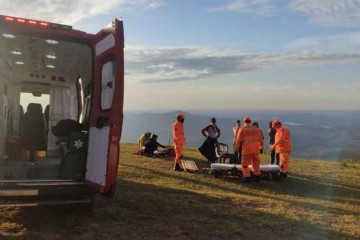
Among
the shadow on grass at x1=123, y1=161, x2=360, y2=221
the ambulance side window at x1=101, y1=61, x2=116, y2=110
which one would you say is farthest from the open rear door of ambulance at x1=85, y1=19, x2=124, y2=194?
the shadow on grass at x1=123, y1=161, x2=360, y2=221

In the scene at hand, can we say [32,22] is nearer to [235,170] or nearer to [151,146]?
[235,170]

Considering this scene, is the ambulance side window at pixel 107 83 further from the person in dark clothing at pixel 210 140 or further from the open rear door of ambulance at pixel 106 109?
the person in dark clothing at pixel 210 140

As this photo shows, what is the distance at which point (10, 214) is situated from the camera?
7.07 metres

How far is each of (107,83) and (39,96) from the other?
6.12 metres

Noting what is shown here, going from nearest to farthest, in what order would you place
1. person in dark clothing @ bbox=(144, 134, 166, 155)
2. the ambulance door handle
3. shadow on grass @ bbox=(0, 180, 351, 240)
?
the ambulance door handle, shadow on grass @ bbox=(0, 180, 351, 240), person in dark clothing @ bbox=(144, 134, 166, 155)

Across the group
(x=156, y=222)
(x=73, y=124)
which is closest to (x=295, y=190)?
(x=156, y=222)

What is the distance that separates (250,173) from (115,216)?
6.29 metres

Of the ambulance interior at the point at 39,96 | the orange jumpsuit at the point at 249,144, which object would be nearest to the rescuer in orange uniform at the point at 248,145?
the orange jumpsuit at the point at 249,144

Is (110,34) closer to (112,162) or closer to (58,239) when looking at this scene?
(112,162)

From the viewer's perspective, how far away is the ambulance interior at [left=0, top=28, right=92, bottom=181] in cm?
750

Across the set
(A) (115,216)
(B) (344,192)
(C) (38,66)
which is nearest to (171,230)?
(A) (115,216)

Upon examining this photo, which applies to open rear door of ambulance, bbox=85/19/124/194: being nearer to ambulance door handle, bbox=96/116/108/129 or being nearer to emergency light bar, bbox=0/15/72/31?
ambulance door handle, bbox=96/116/108/129

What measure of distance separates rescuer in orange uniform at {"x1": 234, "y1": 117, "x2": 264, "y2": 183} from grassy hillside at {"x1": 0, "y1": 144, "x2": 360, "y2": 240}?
563 millimetres

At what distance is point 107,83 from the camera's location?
6.38m
